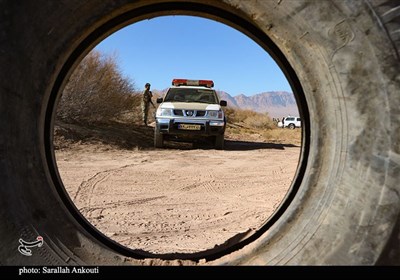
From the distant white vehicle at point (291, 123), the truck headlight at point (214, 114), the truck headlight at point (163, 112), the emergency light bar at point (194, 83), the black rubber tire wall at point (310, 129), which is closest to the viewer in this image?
the black rubber tire wall at point (310, 129)

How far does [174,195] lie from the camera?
17.3 ft

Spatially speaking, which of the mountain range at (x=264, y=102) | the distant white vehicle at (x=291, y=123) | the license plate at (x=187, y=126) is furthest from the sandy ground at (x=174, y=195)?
the mountain range at (x=264, y=102)

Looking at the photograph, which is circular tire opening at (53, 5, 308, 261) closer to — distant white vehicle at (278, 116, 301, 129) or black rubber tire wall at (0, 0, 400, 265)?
black rubber tire wall at (0, 0, 400, 265)

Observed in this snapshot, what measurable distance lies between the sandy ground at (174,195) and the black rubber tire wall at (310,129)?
1.39 metres

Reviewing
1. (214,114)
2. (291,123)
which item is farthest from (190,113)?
(291,123)

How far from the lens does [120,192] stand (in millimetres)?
5379

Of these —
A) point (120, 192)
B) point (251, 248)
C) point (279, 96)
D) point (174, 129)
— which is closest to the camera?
point (251, 248)

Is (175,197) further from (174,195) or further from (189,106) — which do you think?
(189,106)

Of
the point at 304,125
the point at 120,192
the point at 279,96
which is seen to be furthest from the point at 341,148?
the point at 279,96

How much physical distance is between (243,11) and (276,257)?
30.9 inches

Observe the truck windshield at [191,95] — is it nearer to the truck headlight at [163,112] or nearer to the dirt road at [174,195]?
the truck headlight at [163,112]

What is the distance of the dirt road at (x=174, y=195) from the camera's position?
3.39 m

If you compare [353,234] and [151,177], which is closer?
[353,234]
